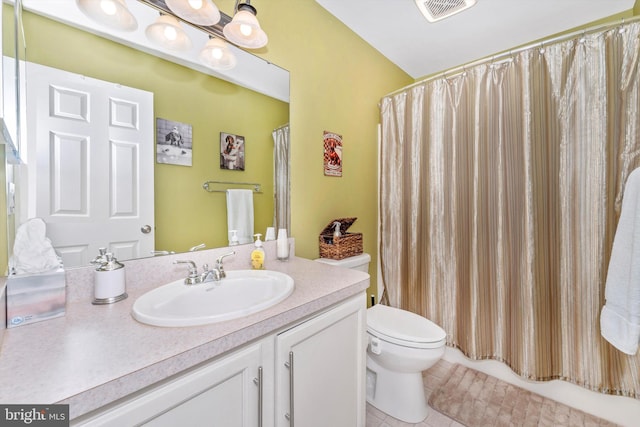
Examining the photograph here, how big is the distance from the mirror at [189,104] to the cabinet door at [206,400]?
24.3 inches

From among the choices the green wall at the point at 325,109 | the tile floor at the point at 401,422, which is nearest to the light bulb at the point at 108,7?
the green wall at the point at 325,109

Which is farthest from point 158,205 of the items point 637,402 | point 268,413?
point 637,402

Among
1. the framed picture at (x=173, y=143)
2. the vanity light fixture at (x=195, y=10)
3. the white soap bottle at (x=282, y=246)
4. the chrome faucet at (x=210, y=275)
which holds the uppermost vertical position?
the vanity light fixture at (x=195, y=10)

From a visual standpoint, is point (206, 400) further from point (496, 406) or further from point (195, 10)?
point (496, 406)

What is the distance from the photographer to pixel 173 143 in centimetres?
110

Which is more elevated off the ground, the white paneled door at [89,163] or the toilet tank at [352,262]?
the white paneled door at [89,163]

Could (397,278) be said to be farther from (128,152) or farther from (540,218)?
(128,152)

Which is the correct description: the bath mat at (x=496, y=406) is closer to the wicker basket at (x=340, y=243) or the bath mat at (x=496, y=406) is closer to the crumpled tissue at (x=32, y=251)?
the wicker basket at (x=340, y=243)

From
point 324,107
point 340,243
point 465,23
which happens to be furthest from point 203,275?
point 465,23

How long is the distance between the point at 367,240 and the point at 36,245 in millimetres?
1885

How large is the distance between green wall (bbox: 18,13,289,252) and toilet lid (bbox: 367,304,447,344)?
0.85m

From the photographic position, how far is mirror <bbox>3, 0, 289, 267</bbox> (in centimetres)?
87

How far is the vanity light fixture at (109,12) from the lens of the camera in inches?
35.1

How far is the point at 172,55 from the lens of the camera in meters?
1.11
